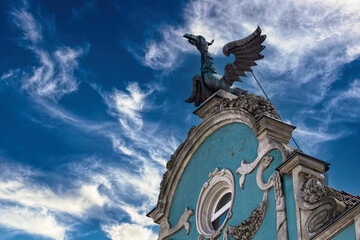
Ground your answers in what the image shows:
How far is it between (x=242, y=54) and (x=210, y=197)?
331 cm

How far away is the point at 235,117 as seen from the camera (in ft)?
41.3

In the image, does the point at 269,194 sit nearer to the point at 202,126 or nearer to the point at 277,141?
the point at 277,141

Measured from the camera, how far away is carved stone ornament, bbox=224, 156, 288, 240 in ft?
32.9

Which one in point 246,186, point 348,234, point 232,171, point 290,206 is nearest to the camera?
point 348,234

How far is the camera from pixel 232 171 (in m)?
12.1

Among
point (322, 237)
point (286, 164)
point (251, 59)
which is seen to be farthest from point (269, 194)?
point (251, 59)

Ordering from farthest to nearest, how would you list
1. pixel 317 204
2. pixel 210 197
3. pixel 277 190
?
pixel 210 197, pixel 277 190, pixel 317 204

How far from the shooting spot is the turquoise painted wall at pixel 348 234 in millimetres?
8561

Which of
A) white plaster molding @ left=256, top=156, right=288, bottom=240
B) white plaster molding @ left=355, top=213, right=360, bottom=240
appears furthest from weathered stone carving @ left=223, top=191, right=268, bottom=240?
white plaster molding @ left=355, top=213, right=360, bottom=240

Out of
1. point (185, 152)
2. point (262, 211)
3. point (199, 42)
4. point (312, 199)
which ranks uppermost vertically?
point (199, 42)

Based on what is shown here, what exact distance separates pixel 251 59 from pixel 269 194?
4.26 m

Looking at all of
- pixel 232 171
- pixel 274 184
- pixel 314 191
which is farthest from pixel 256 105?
pixel 314 191

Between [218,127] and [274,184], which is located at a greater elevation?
[218,127]

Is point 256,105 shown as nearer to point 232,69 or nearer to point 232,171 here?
point 232,171
